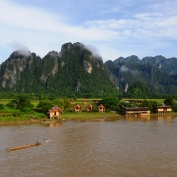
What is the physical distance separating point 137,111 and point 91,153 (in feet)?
84.1

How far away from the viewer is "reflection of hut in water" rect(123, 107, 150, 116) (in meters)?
41.8

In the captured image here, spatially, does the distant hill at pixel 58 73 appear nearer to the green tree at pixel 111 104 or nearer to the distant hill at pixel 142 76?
the distant hill at pixel 142 76

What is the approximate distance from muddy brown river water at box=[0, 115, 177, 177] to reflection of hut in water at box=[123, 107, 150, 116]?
46.9ft

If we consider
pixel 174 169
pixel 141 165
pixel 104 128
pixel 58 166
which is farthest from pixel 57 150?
pixel 104 128

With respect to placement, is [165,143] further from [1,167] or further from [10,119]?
[10,119]

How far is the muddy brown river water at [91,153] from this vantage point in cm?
1426

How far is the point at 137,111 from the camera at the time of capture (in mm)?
42219

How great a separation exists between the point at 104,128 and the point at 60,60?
3043 inches

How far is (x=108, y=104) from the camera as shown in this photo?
146ft

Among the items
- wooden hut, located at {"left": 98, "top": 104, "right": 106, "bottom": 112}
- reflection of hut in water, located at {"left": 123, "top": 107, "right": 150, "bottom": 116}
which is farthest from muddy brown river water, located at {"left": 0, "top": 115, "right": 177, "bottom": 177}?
wooden hut, located at {"left": 98, "top": 104, "right": 106, "bottom": 112}

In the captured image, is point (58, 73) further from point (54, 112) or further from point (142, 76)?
point (142, 76)

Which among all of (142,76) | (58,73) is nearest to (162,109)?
(58,73)

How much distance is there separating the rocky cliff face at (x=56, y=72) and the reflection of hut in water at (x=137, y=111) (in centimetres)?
5290

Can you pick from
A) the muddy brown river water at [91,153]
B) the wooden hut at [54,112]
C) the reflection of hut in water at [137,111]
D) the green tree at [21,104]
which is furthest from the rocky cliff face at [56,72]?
the muddy brown river water at [91,153]
